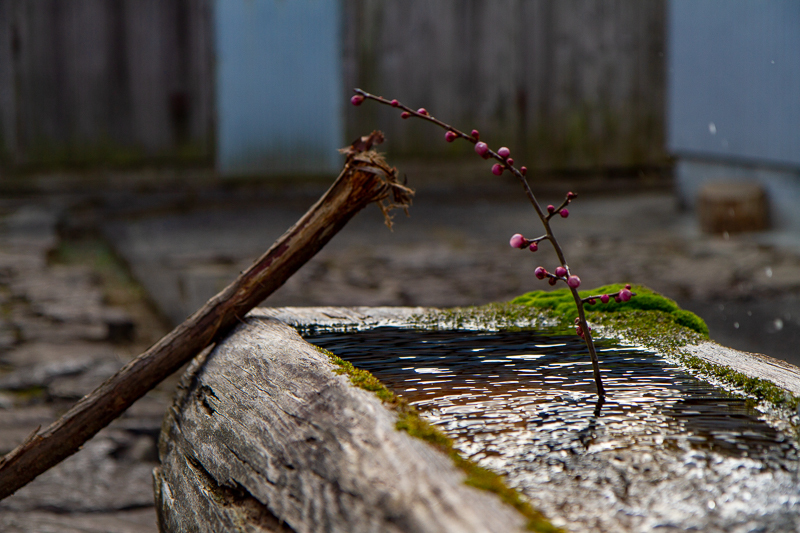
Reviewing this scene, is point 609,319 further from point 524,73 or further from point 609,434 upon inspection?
point 524,73

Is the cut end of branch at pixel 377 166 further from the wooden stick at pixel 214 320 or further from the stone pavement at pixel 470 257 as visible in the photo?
the stone pavement at pixel 470 257

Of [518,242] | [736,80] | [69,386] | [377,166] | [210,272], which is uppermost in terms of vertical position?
[736,80]

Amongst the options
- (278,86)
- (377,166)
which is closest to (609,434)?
(377,166)

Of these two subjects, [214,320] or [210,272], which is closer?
[214,320]

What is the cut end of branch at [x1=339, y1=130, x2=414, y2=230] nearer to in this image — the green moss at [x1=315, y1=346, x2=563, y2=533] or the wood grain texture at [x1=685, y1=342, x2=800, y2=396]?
the green moss at [x1=315, y1=346, x2=563, y2=533]

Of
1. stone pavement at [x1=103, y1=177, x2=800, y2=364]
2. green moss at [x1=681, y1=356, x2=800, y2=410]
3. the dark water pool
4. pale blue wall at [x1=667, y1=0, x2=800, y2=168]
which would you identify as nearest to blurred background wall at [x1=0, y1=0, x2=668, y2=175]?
stone pavement at [x1=103, y1=177, x2=800, y2=364]

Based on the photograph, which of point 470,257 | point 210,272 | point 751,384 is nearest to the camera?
point 751,384

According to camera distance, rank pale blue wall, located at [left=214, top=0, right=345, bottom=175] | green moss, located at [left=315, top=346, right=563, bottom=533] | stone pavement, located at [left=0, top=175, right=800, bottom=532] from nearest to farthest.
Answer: green moss, located at [left=315, top=346, right=563, bottom=533] < stone pavement, located at [left=0, top=175, right=800, bottom=532] < pale blue wall, located at [left=214, top=0, right=345, bottom=175]
